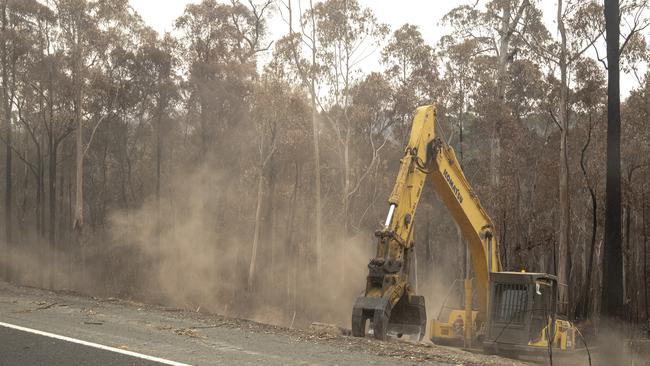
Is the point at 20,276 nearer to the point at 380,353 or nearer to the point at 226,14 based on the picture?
→ the point at 226,14

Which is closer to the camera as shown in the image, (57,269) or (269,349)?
(269,349)

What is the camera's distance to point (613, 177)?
13.5 m

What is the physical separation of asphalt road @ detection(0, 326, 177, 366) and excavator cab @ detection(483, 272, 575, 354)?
27.4 ft

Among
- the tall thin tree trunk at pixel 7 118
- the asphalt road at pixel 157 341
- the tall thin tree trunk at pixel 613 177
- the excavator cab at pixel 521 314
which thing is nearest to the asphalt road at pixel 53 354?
the asphalt road at pixel 157 341

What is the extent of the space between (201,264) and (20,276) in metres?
9.97

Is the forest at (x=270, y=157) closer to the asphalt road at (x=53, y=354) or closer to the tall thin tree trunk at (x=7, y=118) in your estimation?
the tall thin tree trunk at (x=7, y=118)

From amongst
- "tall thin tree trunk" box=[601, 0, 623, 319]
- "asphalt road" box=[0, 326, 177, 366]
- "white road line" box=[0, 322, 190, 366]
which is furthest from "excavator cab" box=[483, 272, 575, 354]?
"asphalt road" box=[0, 326, 177, 366]

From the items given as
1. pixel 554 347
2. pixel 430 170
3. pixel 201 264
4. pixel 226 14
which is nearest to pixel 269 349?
pixel 430 170

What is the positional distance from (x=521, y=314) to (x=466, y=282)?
153cm

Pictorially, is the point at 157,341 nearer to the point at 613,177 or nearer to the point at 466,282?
the point at 466,282

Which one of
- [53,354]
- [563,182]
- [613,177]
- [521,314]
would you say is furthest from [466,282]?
[563,182]

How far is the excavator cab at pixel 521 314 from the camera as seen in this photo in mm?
12906

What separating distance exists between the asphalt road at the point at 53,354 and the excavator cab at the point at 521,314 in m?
8.34

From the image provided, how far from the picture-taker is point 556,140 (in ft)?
109
